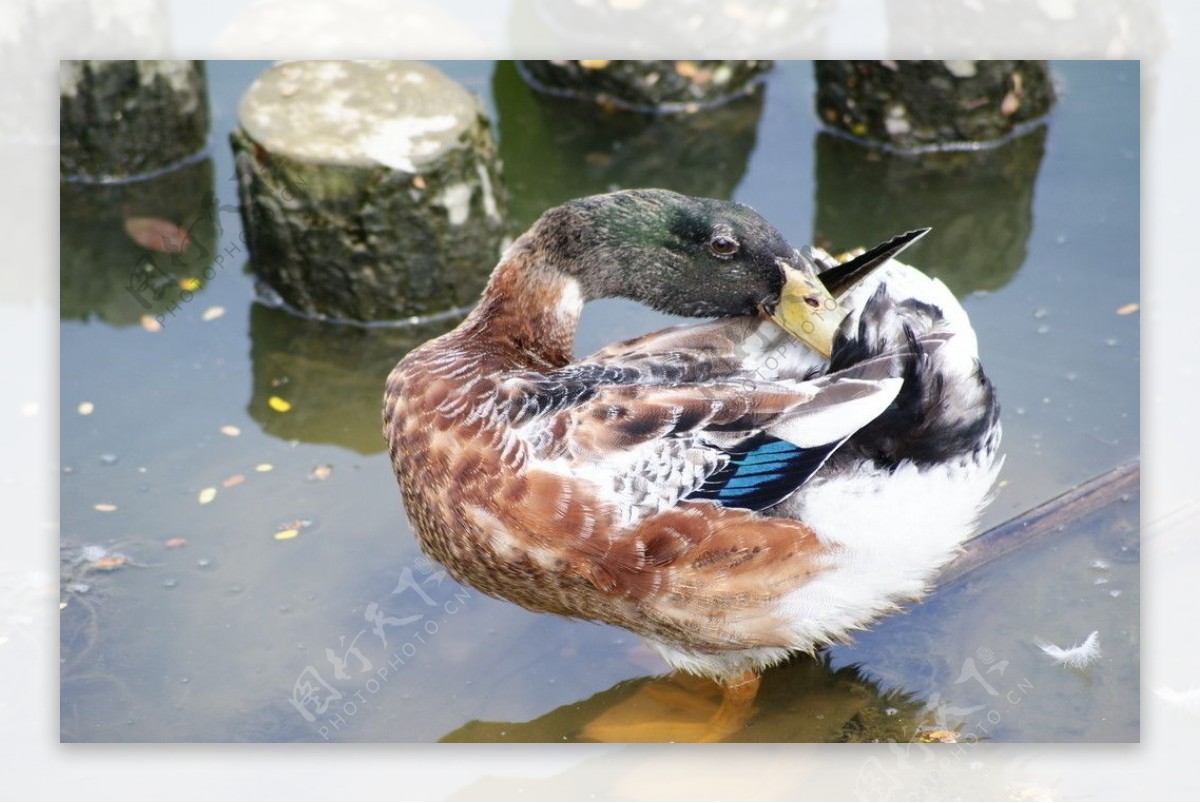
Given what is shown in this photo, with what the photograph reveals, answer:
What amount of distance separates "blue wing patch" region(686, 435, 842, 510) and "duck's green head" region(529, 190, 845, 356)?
322mm

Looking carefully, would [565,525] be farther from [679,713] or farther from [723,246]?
[679,713]

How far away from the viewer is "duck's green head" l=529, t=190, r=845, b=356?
3334 millimetres

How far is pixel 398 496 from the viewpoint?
168 inches

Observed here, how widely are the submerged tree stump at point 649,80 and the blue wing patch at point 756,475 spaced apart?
281cm

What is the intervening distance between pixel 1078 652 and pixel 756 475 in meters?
1.14

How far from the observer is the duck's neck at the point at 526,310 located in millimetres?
3463

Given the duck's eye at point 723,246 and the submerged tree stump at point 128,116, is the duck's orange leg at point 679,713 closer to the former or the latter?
the duck's eye at point 723,246

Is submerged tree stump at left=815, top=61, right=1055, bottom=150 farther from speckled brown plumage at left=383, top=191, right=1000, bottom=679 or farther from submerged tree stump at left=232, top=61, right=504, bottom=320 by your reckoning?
speckled brown plumage at left=383, top=191, right=1000, bottom=679

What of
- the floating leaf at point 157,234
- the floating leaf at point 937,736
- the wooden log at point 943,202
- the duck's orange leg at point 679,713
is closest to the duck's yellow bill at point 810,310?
the duck's orange leg at point 679,713

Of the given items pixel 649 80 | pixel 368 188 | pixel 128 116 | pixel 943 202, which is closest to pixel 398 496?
pixel 368 188

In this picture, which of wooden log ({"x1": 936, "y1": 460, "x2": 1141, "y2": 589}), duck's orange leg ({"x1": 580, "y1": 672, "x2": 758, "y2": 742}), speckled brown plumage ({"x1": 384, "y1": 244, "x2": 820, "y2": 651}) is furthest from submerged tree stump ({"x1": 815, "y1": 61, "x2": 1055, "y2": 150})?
duck's orange leg ({"x1": 580, "y1": 672, "x2": 758, "y2": 742})

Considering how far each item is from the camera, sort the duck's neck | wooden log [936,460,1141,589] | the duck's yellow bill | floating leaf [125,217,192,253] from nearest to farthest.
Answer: the duck's yellow bill, the duck's neck, wooden log [936,460,1141,589], floating leaf [125,217,192,253]

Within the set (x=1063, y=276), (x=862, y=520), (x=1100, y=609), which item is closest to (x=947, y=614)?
(x=1100, y=609)

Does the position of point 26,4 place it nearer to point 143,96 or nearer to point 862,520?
point 143,96
